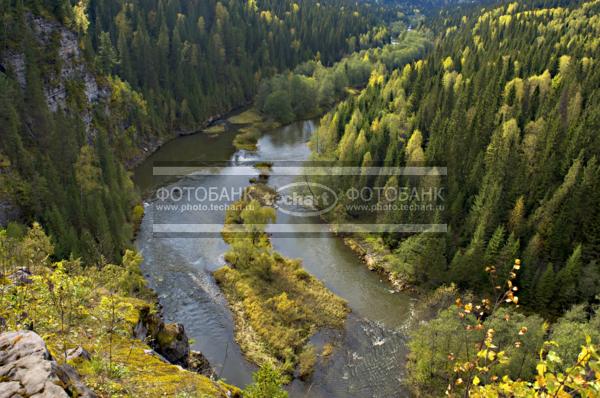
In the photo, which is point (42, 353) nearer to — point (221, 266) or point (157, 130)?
point (221, 266)

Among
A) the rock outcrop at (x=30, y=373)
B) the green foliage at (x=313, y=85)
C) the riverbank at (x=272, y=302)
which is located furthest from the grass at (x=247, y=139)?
the rock outcrop at (x=30, y=373)

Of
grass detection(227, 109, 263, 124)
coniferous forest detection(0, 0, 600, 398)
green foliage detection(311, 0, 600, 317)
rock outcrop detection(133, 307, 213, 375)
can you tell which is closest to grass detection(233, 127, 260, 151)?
coniferous forest detection(0, 0, 600, 398)

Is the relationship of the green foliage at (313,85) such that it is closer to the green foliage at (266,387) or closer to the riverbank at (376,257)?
the riverbank at (376,257)

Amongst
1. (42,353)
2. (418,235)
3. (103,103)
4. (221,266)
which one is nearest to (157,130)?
(103,103)

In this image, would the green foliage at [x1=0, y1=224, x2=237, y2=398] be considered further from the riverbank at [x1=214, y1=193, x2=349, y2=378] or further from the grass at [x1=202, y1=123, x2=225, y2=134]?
the grass at [x1=202, y1=123, x2=225, y2=134]

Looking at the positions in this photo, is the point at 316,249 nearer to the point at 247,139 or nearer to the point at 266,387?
the point at 266,387

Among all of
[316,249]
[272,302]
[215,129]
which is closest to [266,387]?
[272,302]

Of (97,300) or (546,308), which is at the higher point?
(97,300)
